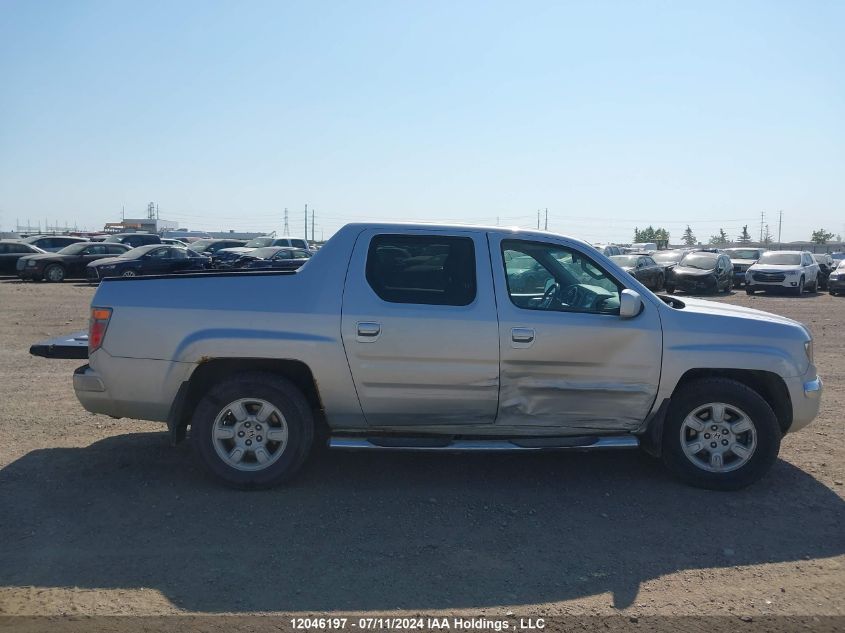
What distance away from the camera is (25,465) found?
5.90m

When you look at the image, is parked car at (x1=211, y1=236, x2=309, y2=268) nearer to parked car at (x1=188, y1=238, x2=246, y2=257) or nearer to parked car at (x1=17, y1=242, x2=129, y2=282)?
parked car at (x1=188, y1=238, x2=246, y2=257)

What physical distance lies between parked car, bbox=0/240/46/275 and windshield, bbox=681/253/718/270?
914 inches

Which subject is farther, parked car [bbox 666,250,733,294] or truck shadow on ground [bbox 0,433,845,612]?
parked car [bbox 666,250,733,294]

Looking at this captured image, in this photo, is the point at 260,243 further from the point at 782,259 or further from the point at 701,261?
the point at 782,259

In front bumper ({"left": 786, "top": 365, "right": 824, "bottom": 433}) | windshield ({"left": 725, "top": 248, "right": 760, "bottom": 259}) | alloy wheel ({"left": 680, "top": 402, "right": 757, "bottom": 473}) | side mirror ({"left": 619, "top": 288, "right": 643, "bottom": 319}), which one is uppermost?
windshield ({"left": 725, "top": 248, "right": 760, "bottom": 259})

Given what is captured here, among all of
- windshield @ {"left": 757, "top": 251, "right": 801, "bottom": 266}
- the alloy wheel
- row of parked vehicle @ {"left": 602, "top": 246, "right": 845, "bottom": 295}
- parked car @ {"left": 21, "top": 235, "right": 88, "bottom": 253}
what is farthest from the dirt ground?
parked car @ {"left": 21, "top": 235, "right": 88, "bottom": 253}

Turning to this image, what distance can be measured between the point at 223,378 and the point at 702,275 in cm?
2362

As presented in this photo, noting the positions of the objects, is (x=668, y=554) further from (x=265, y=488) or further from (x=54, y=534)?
(x=54, y=534)

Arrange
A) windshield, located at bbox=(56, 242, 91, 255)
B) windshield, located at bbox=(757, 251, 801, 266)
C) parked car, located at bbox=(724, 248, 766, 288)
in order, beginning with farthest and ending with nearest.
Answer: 1. parked car, located at bbox=(724, 248, 766, 288)
2. windshield, located at bbox=(757, 251, 801, 266)
3. windshield, located at bbox=(56, 242, 91, 255)

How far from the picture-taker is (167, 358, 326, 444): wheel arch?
5.48 meters

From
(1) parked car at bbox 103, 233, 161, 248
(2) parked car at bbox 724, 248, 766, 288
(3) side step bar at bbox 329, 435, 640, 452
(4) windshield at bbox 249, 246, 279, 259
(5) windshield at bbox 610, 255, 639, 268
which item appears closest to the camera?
(3) side step bar at bbox 329, 435, 640, 452

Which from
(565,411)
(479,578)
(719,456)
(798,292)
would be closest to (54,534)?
(479,578)

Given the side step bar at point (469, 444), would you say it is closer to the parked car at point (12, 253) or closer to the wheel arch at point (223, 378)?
the wheel arch at point (223, 378)

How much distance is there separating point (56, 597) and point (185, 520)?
108 centimetres
